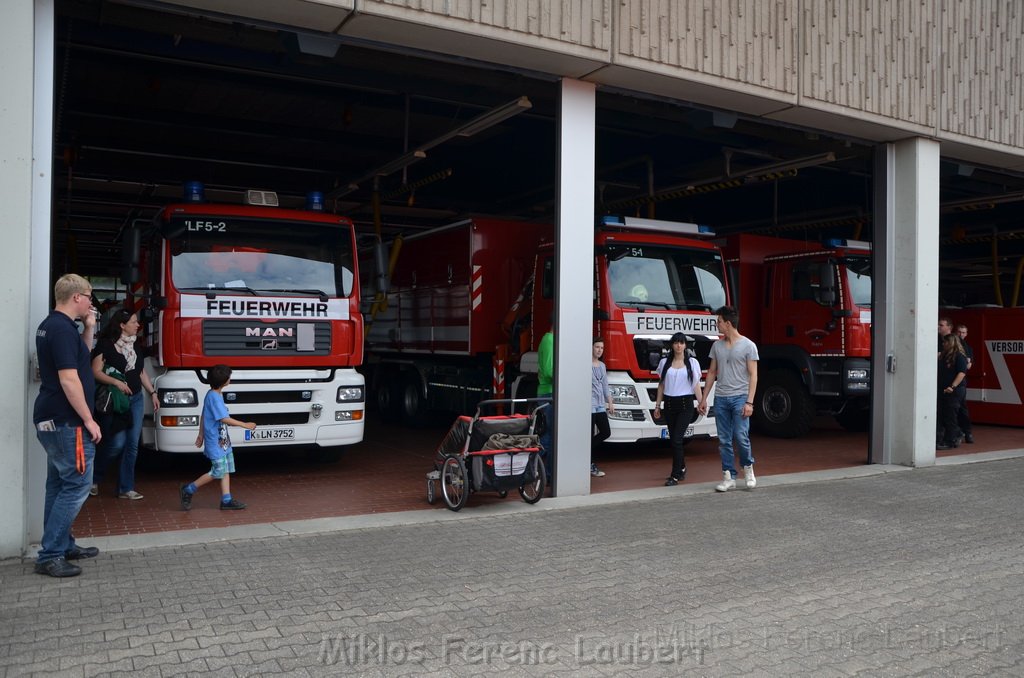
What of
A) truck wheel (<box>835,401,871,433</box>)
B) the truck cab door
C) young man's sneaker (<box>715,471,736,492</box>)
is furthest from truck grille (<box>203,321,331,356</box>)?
truck wheel (<box>835,401,871,433</box>)

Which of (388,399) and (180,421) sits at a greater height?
(180,421)

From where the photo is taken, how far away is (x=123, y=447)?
8.00m

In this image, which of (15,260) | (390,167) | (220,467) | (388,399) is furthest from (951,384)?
(15,260)

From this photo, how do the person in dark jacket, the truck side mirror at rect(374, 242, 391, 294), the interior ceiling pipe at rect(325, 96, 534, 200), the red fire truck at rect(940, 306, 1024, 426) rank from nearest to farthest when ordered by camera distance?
the person in dark jacket
the interior ceiling pipe at rect(325, 96, 534, 200)
the truck side mirror at rect(374, 242, 391, 294)
the red fire truck at rect(940, 306, 1024, 426)

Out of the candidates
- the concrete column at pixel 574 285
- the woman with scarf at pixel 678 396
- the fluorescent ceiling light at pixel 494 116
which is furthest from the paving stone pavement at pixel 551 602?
the fluorescent ceiling light at pixel 494 116

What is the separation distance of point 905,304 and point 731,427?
358 centimetres

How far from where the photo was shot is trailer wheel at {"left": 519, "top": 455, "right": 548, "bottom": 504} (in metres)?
7.80

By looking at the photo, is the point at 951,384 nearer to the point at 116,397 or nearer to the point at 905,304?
the point at 905,304

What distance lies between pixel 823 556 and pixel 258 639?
3956mm

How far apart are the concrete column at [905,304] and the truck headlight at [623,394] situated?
3.10 metres

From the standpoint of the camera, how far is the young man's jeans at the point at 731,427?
8.56m

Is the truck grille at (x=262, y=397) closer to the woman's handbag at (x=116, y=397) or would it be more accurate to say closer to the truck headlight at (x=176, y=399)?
the truck headlight at (x=176, y=399)

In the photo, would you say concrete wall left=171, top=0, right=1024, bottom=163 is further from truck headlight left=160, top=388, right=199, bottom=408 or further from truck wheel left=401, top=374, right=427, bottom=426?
truck wheel left=401, top=374, right=427, bottom=426

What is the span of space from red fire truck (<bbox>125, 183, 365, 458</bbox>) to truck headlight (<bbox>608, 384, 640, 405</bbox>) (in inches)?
119
